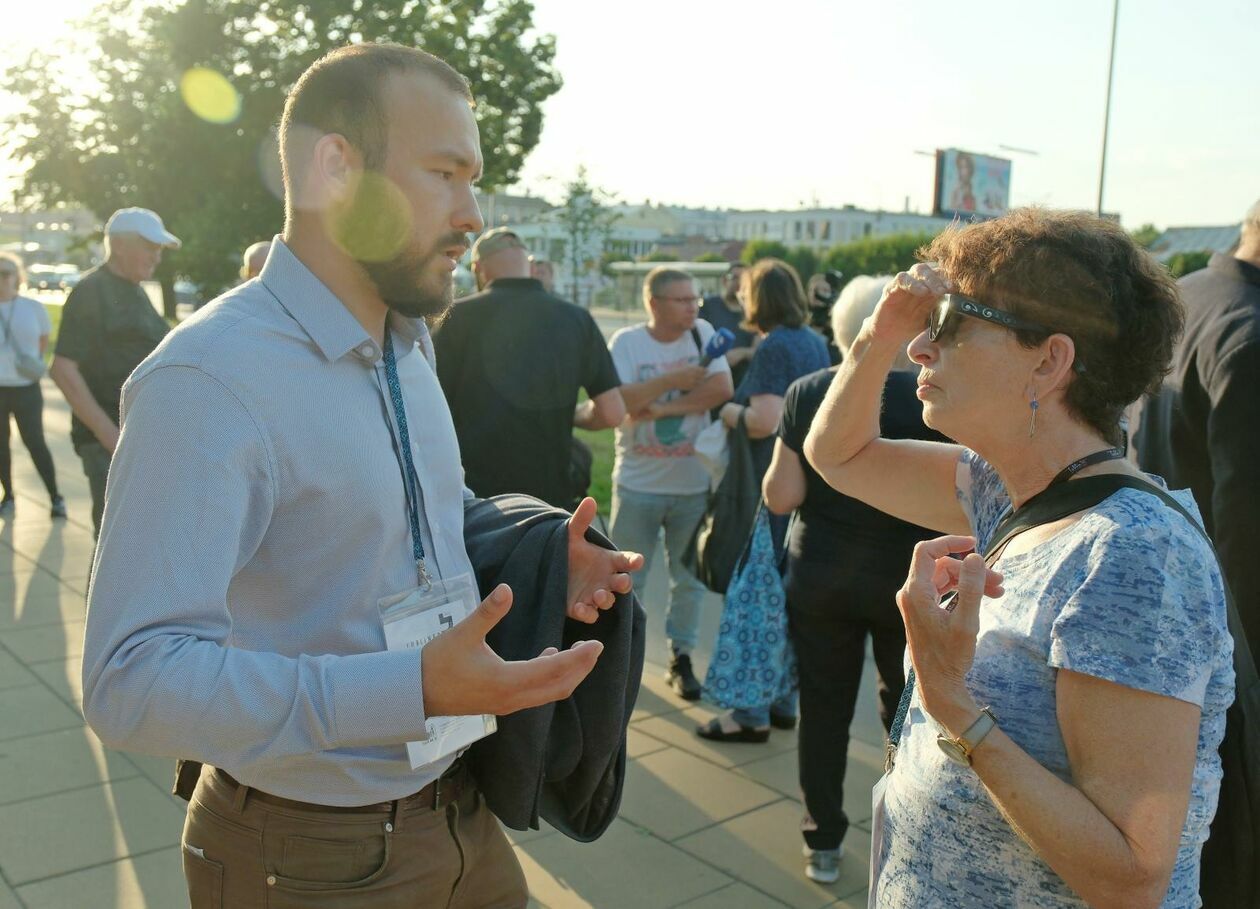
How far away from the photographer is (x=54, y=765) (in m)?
4.56

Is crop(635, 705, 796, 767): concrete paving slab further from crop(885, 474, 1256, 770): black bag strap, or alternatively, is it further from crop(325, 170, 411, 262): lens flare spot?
crop(325, 170, 411, 262): lens flare spot

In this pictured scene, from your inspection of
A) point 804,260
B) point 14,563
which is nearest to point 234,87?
point 14,563

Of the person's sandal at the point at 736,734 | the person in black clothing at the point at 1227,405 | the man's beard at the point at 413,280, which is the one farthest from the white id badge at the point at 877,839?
the person's sandal at the point at 736,734

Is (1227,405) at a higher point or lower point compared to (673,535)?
higher

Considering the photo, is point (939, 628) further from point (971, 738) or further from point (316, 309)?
point (316, 309)

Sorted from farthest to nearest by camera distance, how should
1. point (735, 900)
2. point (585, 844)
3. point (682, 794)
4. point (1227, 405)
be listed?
point (682, 794) < point (585, 844) < point (735, 900) < point (1227, 405)

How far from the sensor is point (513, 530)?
6.89 feet

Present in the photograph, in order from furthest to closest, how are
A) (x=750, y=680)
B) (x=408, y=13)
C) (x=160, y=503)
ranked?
(x=408, y=13), (x=750, y=680), (x=160, y=503)

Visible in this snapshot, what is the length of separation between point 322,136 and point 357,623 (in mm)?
779

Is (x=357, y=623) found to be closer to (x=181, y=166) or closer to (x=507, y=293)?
(x=507, y=293)

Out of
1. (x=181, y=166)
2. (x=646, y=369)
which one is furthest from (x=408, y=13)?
(x=646, y=369)

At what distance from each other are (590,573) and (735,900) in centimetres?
223

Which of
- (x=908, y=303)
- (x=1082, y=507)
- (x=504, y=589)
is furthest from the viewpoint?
(x=908, y=303)

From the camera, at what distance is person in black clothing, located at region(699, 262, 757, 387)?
23.6 ft
